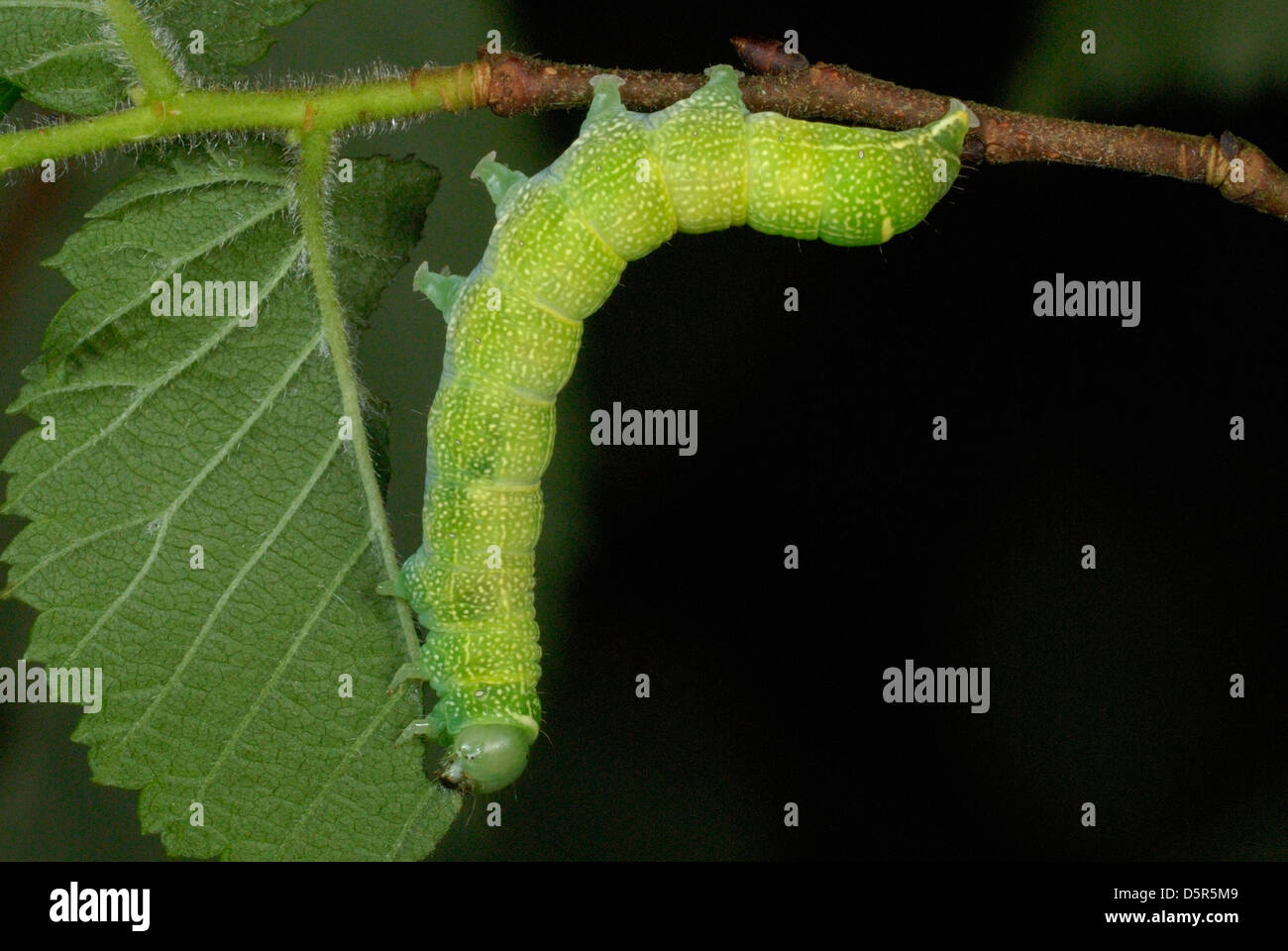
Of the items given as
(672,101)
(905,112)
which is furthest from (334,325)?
(905,112)

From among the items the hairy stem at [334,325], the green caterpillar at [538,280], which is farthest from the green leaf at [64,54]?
the green caterpillar at [538,280]

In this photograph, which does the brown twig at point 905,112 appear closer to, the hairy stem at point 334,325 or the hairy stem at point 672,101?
the hairy stem at point 672,101

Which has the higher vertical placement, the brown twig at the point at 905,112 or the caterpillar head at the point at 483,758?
the brown twig at the point at 905,112

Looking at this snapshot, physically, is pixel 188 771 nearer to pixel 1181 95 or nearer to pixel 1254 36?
pixel 1181 95

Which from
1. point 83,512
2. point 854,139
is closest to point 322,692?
point 83,512

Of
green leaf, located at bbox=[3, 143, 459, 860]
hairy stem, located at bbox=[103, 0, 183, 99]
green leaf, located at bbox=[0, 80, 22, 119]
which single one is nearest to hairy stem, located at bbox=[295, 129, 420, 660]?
green leaf, located at bbox=[3, 143, 459, 860]

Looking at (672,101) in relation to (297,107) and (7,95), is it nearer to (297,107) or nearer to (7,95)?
(297,107)
